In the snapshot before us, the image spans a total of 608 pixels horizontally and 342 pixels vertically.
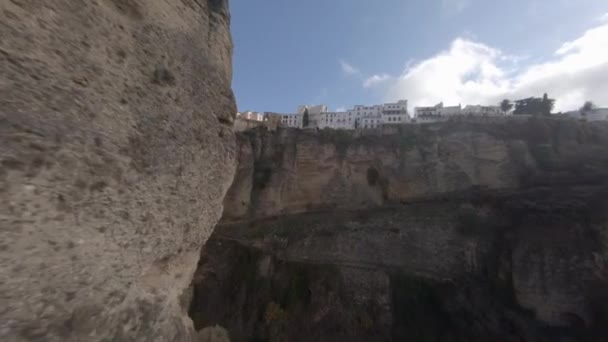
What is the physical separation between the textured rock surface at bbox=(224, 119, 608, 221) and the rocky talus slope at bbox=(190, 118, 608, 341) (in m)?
0.07

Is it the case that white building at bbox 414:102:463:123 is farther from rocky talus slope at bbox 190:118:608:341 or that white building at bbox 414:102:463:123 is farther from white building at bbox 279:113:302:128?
rocky talus slope at bbox 190:118:608:341

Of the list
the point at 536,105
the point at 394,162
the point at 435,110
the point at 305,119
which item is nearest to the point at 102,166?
the point at 394,162

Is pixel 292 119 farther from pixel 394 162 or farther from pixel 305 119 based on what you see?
pixel 394 162

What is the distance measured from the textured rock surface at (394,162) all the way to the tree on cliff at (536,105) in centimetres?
989

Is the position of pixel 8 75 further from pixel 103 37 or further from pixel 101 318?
pixel 101 318

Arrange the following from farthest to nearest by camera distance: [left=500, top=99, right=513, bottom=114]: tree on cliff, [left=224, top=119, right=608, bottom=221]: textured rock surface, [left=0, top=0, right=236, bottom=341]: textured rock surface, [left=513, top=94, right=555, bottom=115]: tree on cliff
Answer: [left=500, top=99, right=513, bottom=114]: tree on cliff < [left=513, top=94, right=555, bottom=115]: tree on cliff < [left=224, top=119, right=608, bottom=221]: textured rock surface < [left=0, top=0, right=236, bottom=341]: textured rock surface

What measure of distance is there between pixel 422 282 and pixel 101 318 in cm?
1340

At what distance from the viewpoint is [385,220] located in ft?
52.1

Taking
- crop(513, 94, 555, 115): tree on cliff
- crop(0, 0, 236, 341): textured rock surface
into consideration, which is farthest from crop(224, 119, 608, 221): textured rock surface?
crop(0, 0, 236, 341): textured rock surface

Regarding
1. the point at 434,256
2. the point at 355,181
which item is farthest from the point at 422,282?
the point at 355,181

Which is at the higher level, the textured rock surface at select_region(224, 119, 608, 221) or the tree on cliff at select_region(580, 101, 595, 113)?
the tree on cliff at select_region(580, 101, 595, 113)

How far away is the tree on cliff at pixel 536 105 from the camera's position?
2420 centimetres

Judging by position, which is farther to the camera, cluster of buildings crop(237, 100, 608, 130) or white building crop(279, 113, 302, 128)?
→ white building crop(279, 113, 302, 128)

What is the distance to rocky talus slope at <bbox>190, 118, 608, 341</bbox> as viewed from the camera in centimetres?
1105
